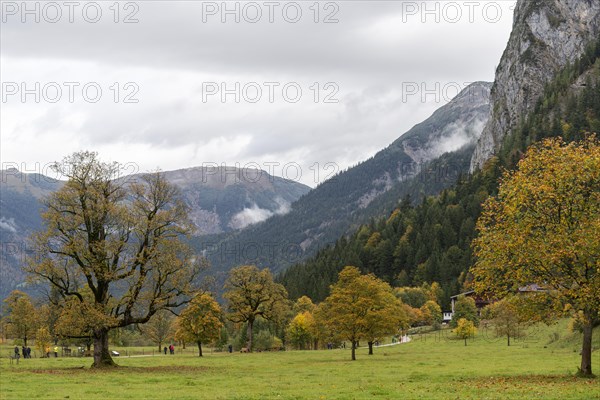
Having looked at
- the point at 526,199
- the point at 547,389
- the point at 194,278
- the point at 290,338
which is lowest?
the point at 290,338

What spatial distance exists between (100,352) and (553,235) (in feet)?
119

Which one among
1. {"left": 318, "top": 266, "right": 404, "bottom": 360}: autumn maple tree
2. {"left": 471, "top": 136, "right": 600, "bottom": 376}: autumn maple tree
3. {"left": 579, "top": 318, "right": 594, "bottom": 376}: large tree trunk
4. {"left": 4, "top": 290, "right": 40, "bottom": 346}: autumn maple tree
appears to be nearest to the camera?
{"left": 471, "top": 136, "right": 600, "bottom": 376}: autumn maple tree

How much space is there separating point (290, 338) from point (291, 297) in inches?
3291

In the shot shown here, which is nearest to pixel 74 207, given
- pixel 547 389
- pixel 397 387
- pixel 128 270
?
pixel 128 270

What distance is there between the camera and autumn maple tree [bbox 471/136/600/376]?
3341cm

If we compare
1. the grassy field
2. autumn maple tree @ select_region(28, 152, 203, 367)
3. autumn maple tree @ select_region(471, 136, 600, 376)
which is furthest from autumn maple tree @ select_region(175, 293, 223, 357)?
autumn maple tree @ select_region(471, 136, 600, 376)

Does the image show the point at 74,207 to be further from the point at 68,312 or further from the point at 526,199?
the point at 526,199

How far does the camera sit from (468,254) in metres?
192

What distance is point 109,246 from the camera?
49969 millimetres

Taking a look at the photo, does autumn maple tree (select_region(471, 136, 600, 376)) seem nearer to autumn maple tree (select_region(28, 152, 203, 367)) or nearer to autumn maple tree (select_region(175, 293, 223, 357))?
autumn maple tree (select_region(28, 152, 203, 367))

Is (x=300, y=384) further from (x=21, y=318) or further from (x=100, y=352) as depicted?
(x=21, y=318)

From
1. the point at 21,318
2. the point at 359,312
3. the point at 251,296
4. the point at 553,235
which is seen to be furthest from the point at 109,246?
the point at 21,318

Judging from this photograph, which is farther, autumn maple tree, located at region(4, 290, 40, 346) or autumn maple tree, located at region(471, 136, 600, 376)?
autumn maple tree, located at region(4, 290, 40, 346)

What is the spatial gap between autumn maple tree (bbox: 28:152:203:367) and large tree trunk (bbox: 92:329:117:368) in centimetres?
8
